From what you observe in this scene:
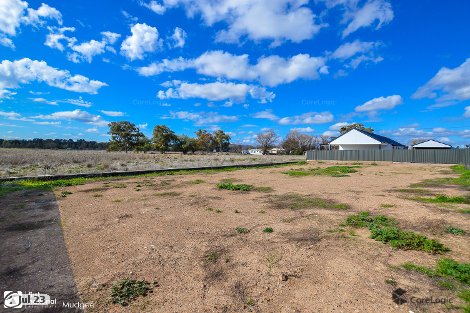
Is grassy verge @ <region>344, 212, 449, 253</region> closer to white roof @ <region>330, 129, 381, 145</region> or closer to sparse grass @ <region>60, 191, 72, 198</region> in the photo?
sparse grass @ <region>60, 191, 72, 198</region>

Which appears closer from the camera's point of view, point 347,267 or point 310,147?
point 347,267

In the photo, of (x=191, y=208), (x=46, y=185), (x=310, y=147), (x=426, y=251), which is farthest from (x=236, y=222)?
(x=310, y=147)

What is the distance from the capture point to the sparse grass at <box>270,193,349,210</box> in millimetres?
7317

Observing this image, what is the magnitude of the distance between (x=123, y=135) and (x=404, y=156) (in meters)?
48.9

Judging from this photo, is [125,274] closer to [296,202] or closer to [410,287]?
[410,287]

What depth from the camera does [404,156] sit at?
31.1 meters

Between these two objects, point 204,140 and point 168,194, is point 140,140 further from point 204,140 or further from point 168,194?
point 168,194

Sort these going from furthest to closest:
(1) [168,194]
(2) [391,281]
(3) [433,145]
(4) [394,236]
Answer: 1. (3) [433,145]
2. (1) [168,194]
3. (4) [394,236]
4. (2) [391,281]

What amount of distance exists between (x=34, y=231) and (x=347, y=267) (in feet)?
18.3

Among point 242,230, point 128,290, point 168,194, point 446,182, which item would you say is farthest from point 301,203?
point 446,182

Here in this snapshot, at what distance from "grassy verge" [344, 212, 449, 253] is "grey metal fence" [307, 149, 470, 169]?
81.0ft

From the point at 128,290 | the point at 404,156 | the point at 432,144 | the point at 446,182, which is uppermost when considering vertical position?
the point at 432,144

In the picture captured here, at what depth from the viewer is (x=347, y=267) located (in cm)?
362

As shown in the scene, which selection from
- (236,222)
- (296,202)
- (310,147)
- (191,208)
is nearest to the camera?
(236,222)
